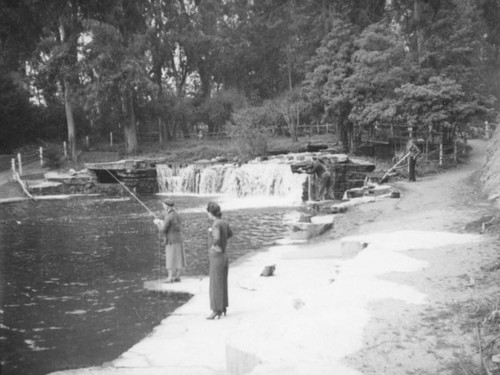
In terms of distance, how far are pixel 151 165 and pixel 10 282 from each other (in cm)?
1922

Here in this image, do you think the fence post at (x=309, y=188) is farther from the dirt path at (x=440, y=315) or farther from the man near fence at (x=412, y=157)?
the dirt path at (x=440, y=315)

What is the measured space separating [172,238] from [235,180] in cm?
1632

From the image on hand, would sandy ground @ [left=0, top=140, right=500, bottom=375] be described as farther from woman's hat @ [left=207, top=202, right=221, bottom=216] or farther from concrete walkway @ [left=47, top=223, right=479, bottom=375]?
woman's hat @ [left=207, top=202, right=221, bottom=216]

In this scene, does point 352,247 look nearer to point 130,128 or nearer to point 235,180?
point 235,180

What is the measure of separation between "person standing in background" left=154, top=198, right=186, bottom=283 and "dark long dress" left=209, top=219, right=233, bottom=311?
2.22m

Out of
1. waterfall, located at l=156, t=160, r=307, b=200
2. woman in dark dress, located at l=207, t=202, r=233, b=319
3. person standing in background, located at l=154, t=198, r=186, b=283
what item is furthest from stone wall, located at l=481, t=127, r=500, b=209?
woman in dark dress, located at l=207, t=202, r=233, b=319

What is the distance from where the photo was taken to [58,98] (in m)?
41.3

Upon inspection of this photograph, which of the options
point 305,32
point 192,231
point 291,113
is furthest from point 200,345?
point 305,32

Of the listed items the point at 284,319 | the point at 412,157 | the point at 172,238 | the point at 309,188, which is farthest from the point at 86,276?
the point at 412,157

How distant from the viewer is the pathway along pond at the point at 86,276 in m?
6.98

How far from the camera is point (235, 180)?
25703mm

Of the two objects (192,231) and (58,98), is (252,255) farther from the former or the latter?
(58,98)

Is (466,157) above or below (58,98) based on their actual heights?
below

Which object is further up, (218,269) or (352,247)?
(218,269)
